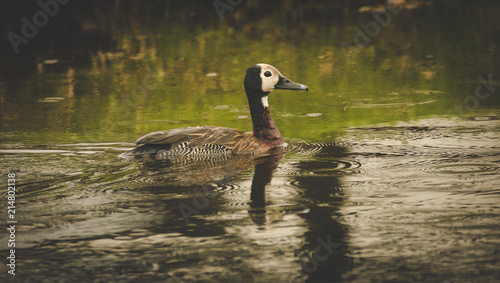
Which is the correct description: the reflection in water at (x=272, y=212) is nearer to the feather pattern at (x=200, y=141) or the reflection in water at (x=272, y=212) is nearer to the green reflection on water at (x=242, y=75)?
the feather pattern at (x=200, y=141)

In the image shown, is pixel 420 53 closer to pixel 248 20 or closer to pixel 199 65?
pixel 199 65

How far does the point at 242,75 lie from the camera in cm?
1683

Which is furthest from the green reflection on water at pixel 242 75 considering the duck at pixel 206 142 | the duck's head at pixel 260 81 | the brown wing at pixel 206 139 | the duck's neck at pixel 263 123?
the brown wing at pixel 206 139

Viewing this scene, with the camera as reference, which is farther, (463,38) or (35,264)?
(463,38)

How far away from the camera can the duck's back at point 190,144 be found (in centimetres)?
1033

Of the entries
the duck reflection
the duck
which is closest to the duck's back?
the duck

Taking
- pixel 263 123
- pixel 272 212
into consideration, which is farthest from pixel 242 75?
pixel 272 212

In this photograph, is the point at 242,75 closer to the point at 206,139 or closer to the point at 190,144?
the point at 206,139

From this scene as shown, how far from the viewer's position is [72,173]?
9.62 m

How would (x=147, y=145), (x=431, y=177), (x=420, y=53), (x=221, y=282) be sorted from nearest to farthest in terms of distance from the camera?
1. (x=221, y=282)
2. (x=431, y=177)
3. (x=147, y=145)
4. (x=420, y=53)

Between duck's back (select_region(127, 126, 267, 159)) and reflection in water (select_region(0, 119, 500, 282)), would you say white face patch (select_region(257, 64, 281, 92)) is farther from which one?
duck's back (select_region(127, 126, 267, 159))

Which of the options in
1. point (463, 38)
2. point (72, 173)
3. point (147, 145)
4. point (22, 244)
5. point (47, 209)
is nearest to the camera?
point (22, 244)

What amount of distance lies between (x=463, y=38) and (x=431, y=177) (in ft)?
38.1

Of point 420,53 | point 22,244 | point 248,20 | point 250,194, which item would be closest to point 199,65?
point 420,53
